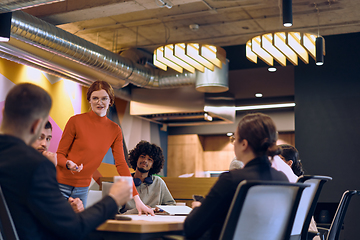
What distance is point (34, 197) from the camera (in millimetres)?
1115

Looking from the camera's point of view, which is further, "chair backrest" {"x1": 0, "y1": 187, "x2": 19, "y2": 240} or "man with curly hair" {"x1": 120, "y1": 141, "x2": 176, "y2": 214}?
"man with curly hair" {"x1": 120, "y1": 141, "x2": 176, "y2": 214}

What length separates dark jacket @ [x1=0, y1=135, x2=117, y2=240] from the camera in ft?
3.67

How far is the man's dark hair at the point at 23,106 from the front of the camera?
117cm

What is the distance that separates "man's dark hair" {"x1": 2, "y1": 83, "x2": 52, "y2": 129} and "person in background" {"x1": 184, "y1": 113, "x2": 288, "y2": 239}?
0.65m

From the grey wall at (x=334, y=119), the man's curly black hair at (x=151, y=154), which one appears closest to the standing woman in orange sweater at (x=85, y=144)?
the man's curly black hair at (x=151, y=154)

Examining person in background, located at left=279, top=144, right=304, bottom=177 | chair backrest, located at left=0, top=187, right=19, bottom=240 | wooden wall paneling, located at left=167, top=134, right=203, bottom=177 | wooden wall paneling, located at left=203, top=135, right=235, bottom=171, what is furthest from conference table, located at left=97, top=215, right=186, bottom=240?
wooden wall paneling, located at left=203, top=135, right=235, bottom=171

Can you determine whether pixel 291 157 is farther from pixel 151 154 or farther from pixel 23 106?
pixel 23 106

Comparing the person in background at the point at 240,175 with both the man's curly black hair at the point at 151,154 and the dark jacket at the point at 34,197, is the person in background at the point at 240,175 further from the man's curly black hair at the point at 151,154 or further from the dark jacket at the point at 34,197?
the man's curly black hair at the point at 151,154

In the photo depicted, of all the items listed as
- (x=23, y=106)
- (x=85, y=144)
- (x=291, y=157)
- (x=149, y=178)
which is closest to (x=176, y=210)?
(x=85, y=144)

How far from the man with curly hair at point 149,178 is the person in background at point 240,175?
1591mm

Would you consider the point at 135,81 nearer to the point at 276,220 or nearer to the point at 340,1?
the point at 340,1

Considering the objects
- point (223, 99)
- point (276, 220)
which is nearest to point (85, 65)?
point (223, 99)

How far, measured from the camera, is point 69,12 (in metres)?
5.09

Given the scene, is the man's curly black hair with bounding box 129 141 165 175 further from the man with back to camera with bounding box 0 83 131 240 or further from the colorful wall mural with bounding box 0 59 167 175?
the man with back to camera with bounding box 0 83 131 240
